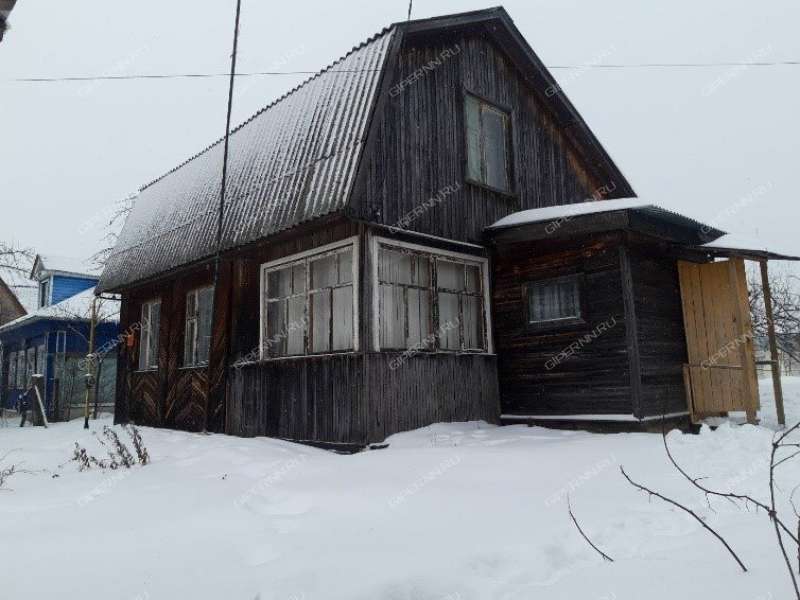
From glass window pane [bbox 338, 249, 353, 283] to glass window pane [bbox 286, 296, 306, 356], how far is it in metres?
0.92

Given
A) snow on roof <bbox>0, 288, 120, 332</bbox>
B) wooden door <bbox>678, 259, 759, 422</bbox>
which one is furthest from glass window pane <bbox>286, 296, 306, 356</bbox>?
snow on roof <bbox>0, 288, 120, 332</bbox>

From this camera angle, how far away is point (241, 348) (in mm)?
10375

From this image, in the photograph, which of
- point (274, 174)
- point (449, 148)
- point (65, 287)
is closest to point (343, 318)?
point (274, 174)

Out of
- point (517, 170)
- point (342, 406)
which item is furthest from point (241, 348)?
point (517, 170)

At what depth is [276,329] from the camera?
9.95m

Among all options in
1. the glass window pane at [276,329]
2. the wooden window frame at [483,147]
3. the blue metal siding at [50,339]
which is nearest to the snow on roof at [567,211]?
the wooden window frame at [483,147]

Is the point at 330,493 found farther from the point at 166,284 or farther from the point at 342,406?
the point at 166,284

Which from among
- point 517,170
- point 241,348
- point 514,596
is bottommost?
point 514,596

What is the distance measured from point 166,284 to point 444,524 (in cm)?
1060

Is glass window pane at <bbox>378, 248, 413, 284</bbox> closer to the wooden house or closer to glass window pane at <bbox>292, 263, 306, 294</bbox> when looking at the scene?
the wooden house

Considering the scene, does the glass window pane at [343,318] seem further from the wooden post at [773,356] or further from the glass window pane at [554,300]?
the wooden post at [773,356]

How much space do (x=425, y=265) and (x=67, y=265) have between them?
66.2 ft

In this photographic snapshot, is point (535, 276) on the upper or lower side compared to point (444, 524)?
upper

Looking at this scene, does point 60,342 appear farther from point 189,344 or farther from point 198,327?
point 198,327
